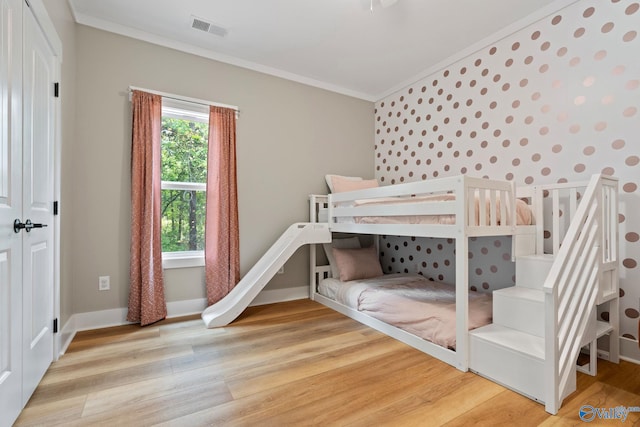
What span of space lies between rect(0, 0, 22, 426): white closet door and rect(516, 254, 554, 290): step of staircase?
2.84m

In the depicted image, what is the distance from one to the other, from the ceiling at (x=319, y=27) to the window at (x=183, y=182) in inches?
25.2

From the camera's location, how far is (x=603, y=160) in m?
2.09

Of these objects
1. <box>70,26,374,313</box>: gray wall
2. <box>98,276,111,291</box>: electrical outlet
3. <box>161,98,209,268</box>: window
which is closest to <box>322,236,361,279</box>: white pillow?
<box>70,26,374,313</box>: gray wall

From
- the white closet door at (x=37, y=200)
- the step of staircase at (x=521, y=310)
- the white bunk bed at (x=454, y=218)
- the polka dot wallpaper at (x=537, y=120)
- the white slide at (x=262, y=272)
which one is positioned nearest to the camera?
the white closet door at (x=37, y=200)

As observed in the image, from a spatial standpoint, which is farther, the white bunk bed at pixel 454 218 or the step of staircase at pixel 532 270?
the step of staircase at pixel 532 270

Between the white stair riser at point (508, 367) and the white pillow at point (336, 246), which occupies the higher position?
the white pillow at point (336, 246)

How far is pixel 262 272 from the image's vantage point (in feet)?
9.18

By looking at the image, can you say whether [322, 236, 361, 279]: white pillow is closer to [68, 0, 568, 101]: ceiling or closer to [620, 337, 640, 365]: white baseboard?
[68, 0, 568, 101]: ceiling

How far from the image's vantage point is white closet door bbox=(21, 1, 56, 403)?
150cm

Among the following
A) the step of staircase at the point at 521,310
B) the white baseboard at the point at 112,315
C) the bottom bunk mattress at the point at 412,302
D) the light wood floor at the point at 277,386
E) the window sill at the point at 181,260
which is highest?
the window sill at the point at 181,260

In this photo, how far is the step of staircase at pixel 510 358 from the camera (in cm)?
154

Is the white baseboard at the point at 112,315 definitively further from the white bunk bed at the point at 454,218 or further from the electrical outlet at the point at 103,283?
the white bunk bed at the point at 454,218

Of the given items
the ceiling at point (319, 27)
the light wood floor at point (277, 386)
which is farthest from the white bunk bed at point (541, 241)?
the ceiling at point (319, 27)

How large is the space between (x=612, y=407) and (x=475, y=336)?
0.63m
